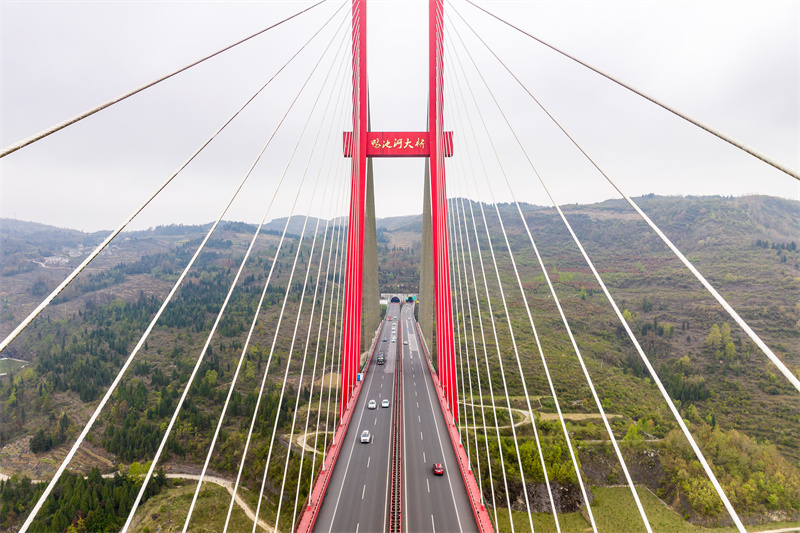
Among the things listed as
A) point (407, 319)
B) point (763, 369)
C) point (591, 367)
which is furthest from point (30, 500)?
point (763, 369)

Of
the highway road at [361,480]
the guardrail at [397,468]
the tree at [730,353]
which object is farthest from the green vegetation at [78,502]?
the tree at [730,353]

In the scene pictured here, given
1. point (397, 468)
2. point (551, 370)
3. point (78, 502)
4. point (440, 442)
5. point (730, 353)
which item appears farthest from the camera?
point (551, 370)

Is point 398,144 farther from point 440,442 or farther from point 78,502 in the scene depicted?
point 78,502

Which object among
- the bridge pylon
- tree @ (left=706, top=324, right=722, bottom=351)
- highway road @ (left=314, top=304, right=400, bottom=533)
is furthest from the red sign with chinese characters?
tree @ (left=706, top=324, right=722, bottom=351)

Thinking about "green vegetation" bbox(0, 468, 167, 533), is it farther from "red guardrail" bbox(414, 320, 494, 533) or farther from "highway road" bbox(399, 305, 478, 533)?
"red guardrail" bbox(414, 320, 494, 533)

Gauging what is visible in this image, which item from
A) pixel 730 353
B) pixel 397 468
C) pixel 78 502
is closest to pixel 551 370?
pixel 730 353

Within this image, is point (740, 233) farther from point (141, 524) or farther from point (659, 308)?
point (141, 524)
